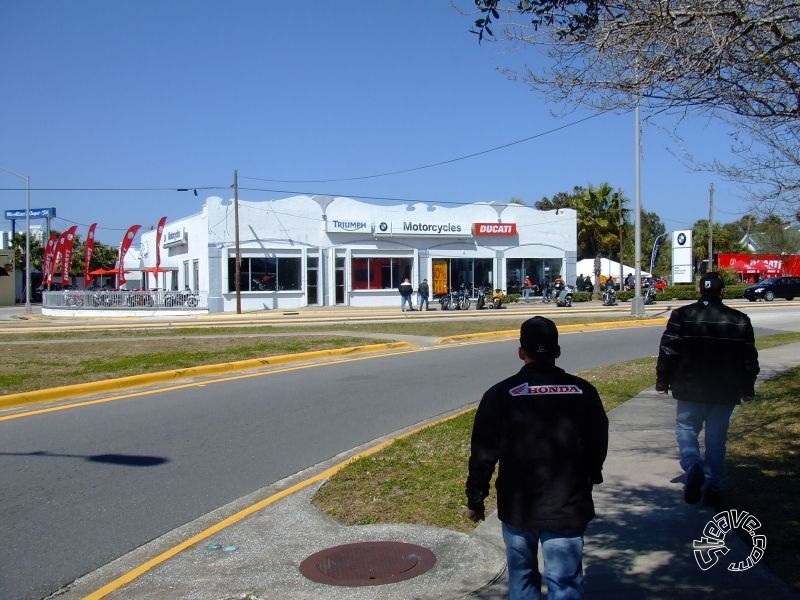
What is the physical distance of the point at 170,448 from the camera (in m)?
9.00

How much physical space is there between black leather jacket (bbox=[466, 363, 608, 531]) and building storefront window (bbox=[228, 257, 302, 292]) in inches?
1500

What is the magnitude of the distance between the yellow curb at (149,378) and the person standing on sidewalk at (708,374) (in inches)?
369

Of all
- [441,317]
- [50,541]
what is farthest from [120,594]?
[441,317]

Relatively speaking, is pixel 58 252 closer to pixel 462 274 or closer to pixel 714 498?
pixel 462 274

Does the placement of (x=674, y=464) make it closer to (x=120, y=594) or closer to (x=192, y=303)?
(x=120, y=594)

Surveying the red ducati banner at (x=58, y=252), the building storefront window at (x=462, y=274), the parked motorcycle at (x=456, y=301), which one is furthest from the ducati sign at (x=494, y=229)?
the red ducati banner at (x=58, y=252)

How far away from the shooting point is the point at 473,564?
5.33 metres

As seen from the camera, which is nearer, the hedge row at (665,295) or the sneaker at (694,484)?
the sneaker at (694,484)

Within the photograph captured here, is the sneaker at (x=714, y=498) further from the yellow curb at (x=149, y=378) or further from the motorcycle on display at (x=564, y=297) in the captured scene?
the motorcycle on display at (x=564, y=297)

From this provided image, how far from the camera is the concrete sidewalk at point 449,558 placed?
486cm

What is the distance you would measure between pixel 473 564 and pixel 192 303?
121 feet
